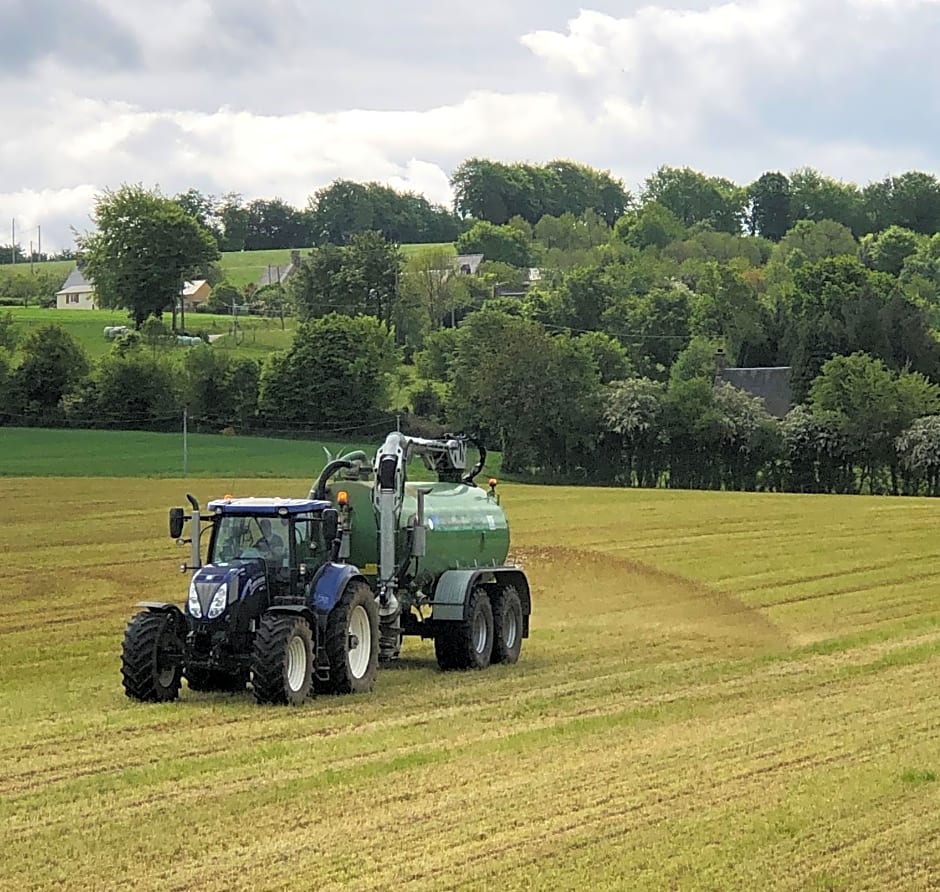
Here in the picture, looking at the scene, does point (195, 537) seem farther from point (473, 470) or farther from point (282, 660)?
point (473, 470)

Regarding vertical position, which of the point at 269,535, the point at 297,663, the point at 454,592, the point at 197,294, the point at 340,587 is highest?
the point at 197,294

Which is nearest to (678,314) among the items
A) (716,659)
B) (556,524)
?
(556,524)

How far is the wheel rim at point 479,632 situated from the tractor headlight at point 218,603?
15.1 ft

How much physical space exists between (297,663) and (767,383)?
7964cm

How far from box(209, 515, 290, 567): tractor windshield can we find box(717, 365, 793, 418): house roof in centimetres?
7377

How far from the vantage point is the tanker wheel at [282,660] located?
1570 cm

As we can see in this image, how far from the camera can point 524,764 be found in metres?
13.0

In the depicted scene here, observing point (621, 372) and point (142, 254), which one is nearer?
point (621, 372)

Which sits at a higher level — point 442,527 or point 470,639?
point 442,527

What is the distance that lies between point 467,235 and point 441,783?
178079mm

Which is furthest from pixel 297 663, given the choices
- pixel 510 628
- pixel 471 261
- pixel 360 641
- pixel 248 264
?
pixel 248 264

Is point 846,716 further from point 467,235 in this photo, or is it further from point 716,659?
point 467,235

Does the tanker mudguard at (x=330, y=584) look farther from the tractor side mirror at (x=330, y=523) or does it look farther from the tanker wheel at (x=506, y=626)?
the tanker wheel at (x=506, y=626)

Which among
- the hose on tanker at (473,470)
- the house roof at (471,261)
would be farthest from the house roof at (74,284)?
the hose on tanker at (473,470)
